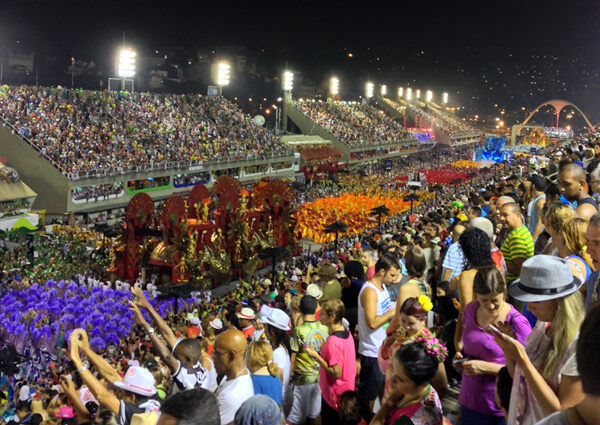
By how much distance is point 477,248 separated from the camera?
5688 mm

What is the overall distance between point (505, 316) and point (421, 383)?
0.95 metres

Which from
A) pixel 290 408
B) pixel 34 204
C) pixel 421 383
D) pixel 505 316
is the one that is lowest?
pixel 34 204

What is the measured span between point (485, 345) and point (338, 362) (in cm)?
155

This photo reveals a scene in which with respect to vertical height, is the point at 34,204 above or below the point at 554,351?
below

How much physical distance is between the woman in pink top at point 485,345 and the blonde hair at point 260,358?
4.93 ft

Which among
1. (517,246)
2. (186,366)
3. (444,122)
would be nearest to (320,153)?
(517,246)

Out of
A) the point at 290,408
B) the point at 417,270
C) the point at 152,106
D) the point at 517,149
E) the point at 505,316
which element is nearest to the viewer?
the point at 505,316

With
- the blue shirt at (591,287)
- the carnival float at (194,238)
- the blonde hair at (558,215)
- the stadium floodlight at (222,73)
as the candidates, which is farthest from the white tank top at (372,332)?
the stadium floodlight at (222,73)

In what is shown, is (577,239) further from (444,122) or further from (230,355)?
(444,122)

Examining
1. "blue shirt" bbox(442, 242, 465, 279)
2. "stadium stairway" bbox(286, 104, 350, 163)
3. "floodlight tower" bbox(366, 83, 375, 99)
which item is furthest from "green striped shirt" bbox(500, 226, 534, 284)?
"floodlight tower" bbox(366, 83, 375, 99)

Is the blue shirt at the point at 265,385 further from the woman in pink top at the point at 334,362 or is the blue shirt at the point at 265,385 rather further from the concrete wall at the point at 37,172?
the concrete wall at the point at 37,172

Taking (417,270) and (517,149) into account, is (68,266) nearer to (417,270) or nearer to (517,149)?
(417,270)

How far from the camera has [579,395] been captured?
3.07 metres

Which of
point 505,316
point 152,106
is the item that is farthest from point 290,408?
point 152,106
